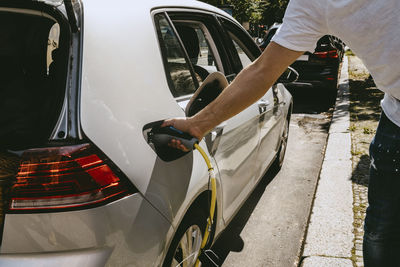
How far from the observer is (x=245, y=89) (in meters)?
1.52

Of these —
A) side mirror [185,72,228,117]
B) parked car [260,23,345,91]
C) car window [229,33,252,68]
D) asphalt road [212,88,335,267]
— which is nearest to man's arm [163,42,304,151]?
side mirror [185,72,228,117]

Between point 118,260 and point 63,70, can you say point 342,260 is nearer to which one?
point 118,260

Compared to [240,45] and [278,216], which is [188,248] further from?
[240,45]

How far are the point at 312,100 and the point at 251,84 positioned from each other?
7.92 meters

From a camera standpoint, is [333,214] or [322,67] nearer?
[333,214]

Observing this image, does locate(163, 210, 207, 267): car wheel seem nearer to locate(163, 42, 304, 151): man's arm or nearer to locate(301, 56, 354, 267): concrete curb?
locate(163, 42, 304, 151): man's arm

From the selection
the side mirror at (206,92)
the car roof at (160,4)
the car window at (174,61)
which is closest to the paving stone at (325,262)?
the car window at (174,61)

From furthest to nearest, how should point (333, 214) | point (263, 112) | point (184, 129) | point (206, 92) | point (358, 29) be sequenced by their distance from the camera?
point (333, 214) < point (263, 112) < point (206, 92) < point (184, 129) < point (358, 29)

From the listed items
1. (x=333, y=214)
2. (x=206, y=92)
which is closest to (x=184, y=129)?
(x=206, y=92)

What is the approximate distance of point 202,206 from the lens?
2.12 meters

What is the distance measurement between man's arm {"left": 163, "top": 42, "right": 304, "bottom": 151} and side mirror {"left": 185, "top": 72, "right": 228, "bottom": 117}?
0.12m

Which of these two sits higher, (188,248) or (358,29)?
(358,29)

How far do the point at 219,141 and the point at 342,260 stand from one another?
1.41 m

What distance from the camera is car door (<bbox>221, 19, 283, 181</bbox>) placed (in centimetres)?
329
